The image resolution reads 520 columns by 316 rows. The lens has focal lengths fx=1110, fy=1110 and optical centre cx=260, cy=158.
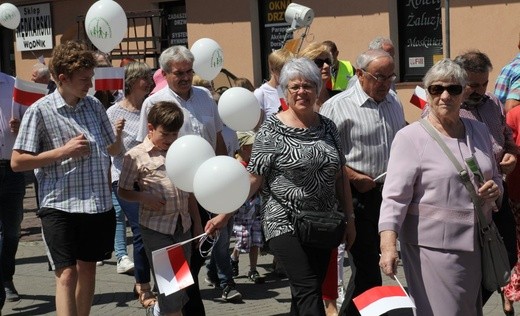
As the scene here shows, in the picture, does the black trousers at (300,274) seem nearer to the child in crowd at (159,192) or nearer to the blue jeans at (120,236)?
the child in crowd at (159,192)

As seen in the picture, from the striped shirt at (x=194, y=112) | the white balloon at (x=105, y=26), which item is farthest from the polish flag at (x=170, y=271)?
the white balloon at (x=105, y=26)

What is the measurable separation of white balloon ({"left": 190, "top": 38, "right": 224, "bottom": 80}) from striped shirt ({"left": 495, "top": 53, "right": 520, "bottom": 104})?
7.43ft

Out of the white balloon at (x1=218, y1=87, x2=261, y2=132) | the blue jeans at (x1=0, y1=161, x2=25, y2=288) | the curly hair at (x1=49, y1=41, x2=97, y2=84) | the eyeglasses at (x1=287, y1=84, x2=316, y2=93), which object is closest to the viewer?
the eyeglasses at (x1=287, y1=84, x2=316, y2=93)

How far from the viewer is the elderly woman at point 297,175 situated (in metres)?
6.36

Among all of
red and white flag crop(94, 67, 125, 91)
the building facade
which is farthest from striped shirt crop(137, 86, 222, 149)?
the building facade

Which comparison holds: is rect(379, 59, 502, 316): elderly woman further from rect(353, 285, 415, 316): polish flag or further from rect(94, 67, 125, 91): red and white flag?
rect(94, 67, 125, 91): red and white flag

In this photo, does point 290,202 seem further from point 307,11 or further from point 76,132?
point 307,11

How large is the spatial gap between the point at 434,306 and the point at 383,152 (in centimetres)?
169

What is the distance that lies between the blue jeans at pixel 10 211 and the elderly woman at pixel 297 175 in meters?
3.25

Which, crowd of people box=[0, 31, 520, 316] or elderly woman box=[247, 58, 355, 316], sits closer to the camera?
crowd of people box=[0, 31, 520, 316]

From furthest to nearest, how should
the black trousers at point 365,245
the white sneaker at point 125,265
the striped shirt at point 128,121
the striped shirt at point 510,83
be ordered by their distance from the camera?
the white sneaker at point 125,265
the striped shirt at point 128,121
the striped shirt at point 510,83
the black trousers at point 365,245

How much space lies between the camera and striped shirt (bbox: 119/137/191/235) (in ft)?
23.3

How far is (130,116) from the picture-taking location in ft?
30.3

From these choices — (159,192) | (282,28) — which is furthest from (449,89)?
(282,28)
